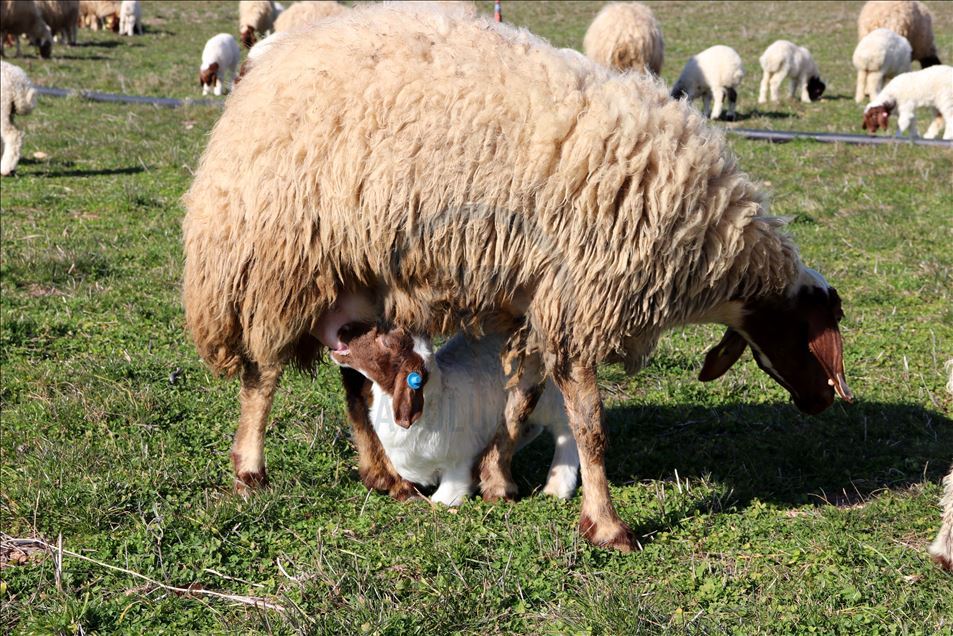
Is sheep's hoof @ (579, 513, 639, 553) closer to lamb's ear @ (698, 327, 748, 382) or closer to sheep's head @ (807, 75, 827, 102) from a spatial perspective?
lamb's ear @ (698, 327, 748, 382)

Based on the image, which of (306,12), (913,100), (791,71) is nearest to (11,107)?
(306,12)

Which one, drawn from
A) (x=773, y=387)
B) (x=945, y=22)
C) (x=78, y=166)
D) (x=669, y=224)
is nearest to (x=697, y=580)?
(x=669, y=224)

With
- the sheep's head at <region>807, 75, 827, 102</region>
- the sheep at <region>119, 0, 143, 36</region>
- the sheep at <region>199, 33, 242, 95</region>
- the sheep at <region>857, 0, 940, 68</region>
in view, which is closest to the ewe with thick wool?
the sheep at <region>199, 33, 242, 95</region>

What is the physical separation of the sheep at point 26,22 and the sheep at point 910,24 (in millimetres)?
15755

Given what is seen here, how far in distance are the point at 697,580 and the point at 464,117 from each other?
1.83 meters

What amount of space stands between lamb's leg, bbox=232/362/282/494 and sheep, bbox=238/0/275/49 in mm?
17581

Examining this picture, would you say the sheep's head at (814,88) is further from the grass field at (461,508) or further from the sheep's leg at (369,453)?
the sheep's leg at (369,453)

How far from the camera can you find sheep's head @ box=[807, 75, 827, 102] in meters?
16.7

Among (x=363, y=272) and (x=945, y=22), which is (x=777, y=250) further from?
(x=945, y=22)

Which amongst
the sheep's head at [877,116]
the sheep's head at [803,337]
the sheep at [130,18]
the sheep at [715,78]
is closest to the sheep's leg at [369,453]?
the sheep's head at [803,337]

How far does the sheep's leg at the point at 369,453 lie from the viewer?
444cm

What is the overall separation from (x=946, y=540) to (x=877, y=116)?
1076cm

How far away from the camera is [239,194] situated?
12.8 ft

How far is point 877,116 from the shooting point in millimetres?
13320
